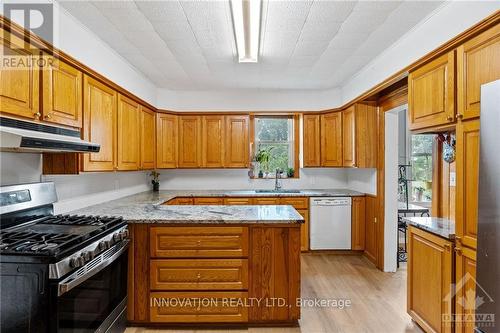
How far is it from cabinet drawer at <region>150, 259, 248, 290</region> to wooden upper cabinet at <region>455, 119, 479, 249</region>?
157 cm

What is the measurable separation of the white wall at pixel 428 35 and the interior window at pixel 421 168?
2.19 metres

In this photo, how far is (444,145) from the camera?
2.85 metres

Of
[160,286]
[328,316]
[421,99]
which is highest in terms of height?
[421,99]

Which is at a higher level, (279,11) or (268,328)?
(279,11)

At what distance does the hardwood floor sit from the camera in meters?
2.44

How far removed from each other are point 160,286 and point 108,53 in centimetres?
238

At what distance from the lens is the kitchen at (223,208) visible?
1735mm

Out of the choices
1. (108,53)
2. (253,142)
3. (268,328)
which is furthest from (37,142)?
(253,142)

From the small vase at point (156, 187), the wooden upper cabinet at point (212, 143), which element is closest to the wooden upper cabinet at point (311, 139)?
the wooden upper cabinet at point (212, 143)

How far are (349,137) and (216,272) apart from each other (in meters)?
2.98

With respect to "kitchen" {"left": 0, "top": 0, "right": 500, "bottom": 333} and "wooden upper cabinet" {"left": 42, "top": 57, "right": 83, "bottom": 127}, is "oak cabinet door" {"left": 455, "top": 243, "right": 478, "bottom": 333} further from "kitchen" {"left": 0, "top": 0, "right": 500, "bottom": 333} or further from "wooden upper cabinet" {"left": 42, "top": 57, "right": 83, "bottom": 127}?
"wooden upper cabinet" {"left": 42, "top": 57, "right": 83, "bottom": 127}

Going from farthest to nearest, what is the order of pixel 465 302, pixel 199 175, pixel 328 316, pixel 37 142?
pixel 199 175 → pixel 328 316 → pixel 465 302 → pixel 37 142

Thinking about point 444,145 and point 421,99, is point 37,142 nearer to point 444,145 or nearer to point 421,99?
point 421,99

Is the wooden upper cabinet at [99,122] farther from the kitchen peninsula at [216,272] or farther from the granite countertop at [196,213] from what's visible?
the kitchen peninsula at [216,272]
